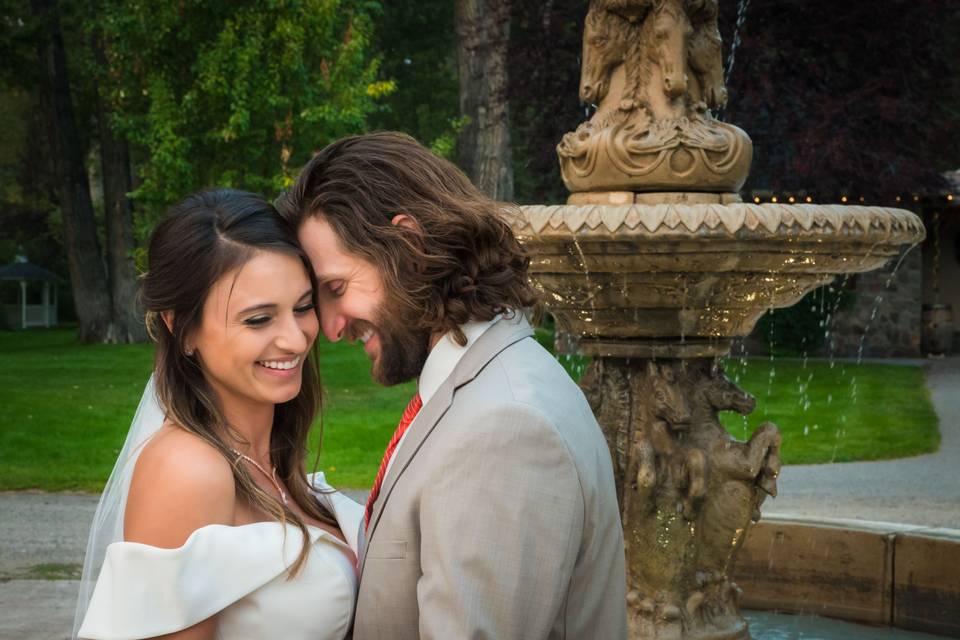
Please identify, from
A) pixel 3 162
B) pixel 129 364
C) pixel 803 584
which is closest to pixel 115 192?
pixel 129 364

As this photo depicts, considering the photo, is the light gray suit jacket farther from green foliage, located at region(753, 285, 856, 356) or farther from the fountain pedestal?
green foliage, located at region(753, 285, 856, 356)

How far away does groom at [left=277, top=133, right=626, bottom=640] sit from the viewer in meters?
2.28

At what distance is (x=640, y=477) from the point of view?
5531mm

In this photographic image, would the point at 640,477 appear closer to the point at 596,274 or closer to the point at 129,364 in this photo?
the point at 596,274

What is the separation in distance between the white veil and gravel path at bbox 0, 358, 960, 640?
2.63 metres

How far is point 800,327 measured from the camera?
2297 cm

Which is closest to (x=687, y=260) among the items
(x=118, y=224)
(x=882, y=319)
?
(x=882, y=319)

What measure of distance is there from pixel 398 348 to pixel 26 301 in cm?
4241

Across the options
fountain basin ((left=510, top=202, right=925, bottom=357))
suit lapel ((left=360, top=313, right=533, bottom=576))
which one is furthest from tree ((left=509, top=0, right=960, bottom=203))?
suit lapel ((left=360, top=313, right=533, bottom=576))

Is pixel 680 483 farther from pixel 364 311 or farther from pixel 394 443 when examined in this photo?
pixel 364 311

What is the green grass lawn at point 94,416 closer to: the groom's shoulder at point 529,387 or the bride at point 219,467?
the bride at point 219,467

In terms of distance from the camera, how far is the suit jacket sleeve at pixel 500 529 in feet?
7.40

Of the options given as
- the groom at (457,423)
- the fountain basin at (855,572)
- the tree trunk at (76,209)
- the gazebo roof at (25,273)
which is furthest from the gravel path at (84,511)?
the gazebo roof at (25,273)

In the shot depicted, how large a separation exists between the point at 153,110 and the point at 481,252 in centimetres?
1676
